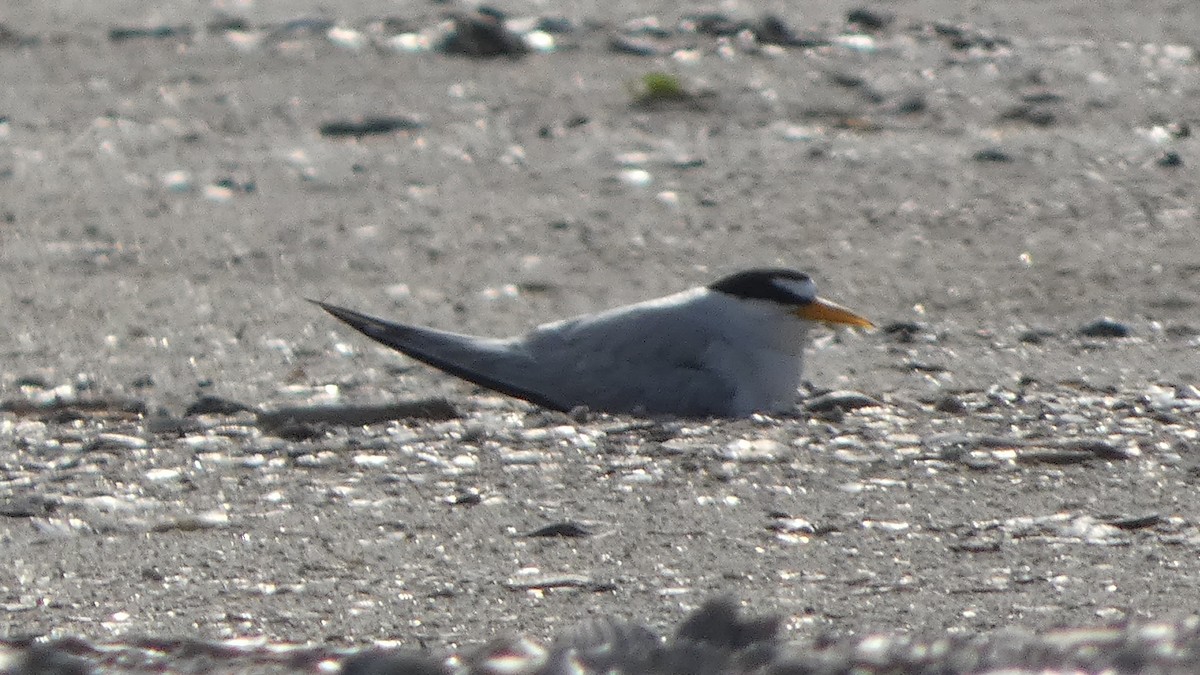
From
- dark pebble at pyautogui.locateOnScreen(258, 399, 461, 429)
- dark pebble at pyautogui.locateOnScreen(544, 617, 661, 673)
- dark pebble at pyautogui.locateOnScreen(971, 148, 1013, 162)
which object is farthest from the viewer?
dark pebble at pyautogui.locateOnScreen(971, 148, 1013, 162)

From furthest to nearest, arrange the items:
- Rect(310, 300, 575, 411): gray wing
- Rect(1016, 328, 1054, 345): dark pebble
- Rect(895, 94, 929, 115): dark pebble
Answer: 1. Rect(895, 94, 929, 115): dark pebble
2. Rect(1016, 328, 1054, 345): dark pebble
3. Rect(310, 300, 575, 411): gray wing

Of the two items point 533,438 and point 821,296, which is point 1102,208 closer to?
point 821,296

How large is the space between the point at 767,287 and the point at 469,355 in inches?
29.4

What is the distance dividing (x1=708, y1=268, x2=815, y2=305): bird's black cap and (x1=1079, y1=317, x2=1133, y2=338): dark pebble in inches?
32.7

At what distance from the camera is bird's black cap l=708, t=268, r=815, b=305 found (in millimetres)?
5285

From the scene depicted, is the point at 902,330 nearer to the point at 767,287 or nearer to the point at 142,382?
the point at 767,287

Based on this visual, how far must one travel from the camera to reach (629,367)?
5.09 meters

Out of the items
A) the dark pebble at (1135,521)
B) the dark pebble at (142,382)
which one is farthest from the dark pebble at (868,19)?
the dark pebble at (1135,521)

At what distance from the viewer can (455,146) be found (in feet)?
26.0

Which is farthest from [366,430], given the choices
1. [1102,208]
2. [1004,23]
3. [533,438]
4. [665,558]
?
[1004,23]

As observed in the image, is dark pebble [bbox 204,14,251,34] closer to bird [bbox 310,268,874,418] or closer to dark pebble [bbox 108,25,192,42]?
dark pebble [bbox 108,25,192,42]

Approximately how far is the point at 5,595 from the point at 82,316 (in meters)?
2.39

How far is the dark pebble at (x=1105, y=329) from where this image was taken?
5.71 metres

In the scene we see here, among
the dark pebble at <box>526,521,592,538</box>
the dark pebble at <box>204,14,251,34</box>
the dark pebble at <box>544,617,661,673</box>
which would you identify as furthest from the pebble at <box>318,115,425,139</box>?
the dark pebble at <box>544,617,661,673</box>
